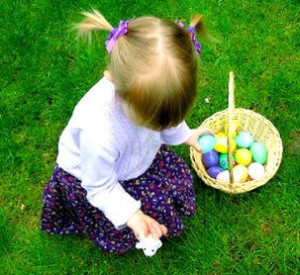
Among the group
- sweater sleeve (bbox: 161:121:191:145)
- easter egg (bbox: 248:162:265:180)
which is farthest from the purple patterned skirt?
easter egg (bbox: 248:162:265:180)

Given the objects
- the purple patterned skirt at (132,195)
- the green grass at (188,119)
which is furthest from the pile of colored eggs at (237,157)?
the purple patterned skirt at (132,195)

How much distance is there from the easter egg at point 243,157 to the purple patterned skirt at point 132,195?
0.32 metres

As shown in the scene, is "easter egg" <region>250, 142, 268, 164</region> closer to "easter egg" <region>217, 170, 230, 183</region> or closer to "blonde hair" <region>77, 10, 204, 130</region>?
"easter egg" <region>217, 170, 230, 183</region>

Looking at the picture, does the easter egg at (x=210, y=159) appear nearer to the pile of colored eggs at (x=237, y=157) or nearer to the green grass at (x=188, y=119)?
the pile of colored eggs at (x=237, y=157)

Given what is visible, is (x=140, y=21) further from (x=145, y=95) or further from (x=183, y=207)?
(x=183, y=207)

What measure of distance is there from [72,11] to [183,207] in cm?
147

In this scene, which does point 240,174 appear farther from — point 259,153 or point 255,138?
point 255,138

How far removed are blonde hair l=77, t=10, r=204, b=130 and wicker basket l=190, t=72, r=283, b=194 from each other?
26.2 inches

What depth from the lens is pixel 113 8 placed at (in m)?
2.94

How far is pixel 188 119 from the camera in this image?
2.63 meters

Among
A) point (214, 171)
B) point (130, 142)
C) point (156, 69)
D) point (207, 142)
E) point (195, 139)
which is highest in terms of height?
point (156, 69)

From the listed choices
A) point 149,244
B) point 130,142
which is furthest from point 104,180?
point 149,244

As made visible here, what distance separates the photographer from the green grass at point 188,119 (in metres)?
2.30

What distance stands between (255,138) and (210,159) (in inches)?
11.6
